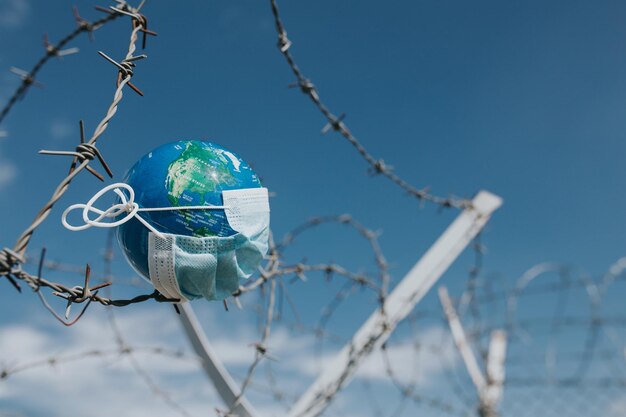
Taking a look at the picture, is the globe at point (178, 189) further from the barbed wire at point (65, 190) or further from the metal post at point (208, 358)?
the metal post at point (208, 358)

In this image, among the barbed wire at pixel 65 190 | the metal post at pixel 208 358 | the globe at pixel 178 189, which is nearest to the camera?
the barbed wire at pixel 65 190

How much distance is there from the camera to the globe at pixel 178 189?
5.90 feet

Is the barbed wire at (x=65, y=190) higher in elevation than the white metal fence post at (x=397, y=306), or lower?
lower

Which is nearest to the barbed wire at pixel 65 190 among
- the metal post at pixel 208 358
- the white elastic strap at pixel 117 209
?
the white elastic strap at pixel 117 209

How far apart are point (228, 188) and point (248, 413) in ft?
6.35

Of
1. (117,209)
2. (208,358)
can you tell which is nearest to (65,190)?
(117,209)

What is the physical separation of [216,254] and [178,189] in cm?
21

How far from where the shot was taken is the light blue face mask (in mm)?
1816

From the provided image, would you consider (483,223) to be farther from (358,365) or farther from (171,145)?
(171,145)

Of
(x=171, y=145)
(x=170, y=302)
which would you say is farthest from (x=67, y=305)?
(x=171, y=145)

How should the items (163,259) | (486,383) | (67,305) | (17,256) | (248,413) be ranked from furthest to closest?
(486,383)
(248,413)
(163,259)
(67,305)
(17,256)

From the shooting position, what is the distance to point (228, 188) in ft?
6.20

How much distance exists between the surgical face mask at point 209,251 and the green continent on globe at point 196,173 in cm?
4

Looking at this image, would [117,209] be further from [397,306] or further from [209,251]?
[397,306]
